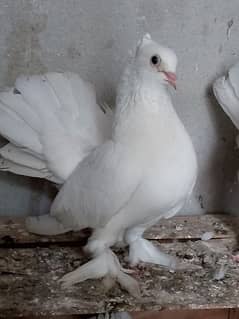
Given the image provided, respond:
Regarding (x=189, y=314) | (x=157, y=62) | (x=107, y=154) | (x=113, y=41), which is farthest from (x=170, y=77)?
(x=189, y=314)

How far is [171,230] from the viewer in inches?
53.5

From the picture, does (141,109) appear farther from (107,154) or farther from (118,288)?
(118,288)

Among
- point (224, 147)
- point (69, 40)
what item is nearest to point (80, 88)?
point (69, 40)

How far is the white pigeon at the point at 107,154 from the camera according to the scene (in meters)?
1.09

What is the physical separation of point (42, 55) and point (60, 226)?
0.34 meters

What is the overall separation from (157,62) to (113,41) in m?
0.25

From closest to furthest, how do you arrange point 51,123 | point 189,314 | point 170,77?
point 170,77 → point 51,123 → point 189,314

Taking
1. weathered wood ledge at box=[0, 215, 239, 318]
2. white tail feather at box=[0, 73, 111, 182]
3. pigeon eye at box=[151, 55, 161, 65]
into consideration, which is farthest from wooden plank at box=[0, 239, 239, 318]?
pigeon eye at box=[151, 55, 161, 65]

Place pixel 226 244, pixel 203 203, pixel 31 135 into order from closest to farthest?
pixel 31 135 → pixel 226 244 → pixel 203 203

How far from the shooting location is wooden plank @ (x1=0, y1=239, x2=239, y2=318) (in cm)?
108

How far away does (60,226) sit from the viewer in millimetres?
1240

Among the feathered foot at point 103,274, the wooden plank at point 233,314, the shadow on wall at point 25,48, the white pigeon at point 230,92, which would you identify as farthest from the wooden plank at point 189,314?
the shadow on wall at point 25,48

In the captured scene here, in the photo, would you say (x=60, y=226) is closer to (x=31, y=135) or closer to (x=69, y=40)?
(x=31, y=135)

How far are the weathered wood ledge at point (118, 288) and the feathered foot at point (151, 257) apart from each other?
0.05 ft
